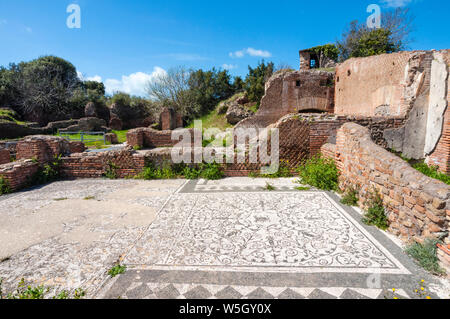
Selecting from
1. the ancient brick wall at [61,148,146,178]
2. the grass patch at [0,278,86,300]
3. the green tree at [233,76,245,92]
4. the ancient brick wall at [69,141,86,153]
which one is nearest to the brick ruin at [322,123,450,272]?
the grass patch at [0,278,86,300]

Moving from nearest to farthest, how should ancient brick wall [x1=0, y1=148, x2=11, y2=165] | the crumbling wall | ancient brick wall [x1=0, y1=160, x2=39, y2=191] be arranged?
ancient brick wall [x1=0, y1=160, x2=39, y2=191] < ancient brick wall [x1=0, y1=148, x2=11, y2=165] < the crumbling wall

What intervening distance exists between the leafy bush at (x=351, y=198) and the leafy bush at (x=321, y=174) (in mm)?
681

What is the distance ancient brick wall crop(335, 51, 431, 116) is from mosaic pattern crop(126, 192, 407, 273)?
15.8ft

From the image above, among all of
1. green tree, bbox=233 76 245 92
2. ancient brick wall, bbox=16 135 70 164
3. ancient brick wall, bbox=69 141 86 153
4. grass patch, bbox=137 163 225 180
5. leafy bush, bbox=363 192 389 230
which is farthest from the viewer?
green tree, bbox=233 76 245 92

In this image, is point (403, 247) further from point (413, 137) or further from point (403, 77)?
point (403, 77)

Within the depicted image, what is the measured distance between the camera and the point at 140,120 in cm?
2219

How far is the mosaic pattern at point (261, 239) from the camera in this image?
242 cm

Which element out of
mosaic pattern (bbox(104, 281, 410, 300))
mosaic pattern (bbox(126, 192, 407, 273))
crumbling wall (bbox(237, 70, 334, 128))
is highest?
crumbling wall (bbox(237, 70, 334, 128))

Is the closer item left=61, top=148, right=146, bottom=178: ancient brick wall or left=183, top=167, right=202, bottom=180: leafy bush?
left=183, top=167, right=202, bottom=180: leafy bush

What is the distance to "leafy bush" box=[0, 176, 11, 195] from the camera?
A: 4.94 meters

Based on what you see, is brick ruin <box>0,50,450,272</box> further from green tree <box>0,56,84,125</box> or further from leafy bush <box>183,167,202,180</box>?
green tree <box>0,56,84,125</box>

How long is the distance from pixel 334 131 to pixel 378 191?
292 centimetres

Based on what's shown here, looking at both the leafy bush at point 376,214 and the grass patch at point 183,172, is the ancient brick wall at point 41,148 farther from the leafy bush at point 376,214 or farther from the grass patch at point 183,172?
the leafy bush at point 376,214

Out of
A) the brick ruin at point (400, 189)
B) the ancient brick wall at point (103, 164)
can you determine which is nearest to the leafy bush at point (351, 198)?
the brick ruin at point (400, 189)
